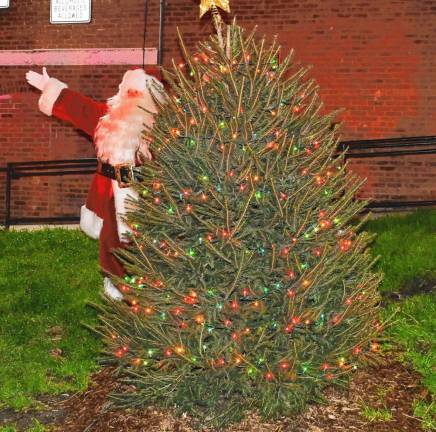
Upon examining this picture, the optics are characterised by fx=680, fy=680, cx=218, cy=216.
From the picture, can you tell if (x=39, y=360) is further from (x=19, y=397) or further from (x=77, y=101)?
(x=77, y=101)

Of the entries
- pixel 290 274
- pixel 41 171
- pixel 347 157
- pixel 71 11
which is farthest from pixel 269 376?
pixel 71 11

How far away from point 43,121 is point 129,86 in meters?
5.95

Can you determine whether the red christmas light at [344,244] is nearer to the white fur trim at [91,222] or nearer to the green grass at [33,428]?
the green grass at [33,428]

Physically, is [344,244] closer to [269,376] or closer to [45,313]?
[269,376]

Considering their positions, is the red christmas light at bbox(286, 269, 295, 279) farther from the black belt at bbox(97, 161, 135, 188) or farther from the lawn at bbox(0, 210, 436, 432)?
the black belt at bbox(97, 161, 135, 188)

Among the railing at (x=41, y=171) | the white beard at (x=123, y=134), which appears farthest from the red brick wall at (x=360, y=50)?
the white beard at (x=123, y=134)

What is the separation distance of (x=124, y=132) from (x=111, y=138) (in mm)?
115

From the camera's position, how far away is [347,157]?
384 inches

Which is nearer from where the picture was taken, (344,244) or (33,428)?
(344,244)

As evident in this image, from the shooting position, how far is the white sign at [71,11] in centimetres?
1066

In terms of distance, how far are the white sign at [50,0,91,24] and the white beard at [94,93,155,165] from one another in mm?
6011

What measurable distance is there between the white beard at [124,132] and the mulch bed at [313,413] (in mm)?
1644

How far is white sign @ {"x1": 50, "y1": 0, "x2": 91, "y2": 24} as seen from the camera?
35.0 ft

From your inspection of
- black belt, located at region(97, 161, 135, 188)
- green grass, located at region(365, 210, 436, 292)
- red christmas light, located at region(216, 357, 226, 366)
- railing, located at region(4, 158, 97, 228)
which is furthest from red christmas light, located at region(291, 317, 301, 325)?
railing, located at region(4, 158, 97, 228)
